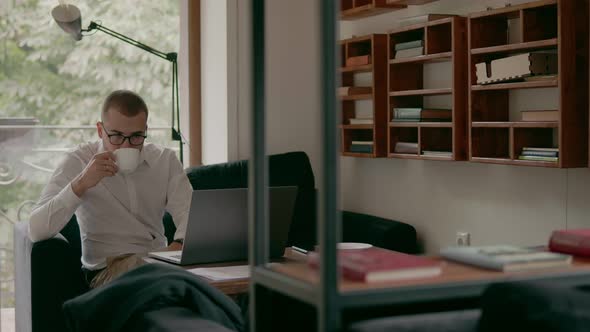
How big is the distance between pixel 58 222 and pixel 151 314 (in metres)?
1.39

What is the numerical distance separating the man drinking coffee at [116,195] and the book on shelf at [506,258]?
1715 mm

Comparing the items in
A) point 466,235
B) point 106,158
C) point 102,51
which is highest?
point 102,51

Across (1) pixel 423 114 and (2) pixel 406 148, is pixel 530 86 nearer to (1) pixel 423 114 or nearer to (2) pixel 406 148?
(1) pixel 423 114

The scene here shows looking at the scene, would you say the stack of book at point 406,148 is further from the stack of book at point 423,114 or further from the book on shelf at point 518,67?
the book on shelf at point 518,67

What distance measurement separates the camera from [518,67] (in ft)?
11.0

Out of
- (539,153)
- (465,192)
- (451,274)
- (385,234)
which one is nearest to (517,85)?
(539,153)

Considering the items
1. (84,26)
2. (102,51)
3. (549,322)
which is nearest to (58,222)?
(549,322)

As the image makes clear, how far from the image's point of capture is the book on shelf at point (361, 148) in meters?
4.41

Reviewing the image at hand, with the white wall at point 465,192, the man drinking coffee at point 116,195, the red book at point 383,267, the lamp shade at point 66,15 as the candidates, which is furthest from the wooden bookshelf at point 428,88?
the red book at point 383,267

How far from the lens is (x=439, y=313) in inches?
60.5

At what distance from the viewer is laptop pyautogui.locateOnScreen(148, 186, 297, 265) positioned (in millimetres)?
2770

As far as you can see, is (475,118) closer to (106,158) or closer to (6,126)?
(106,158)

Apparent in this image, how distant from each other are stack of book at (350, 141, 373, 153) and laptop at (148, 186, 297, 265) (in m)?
1.58

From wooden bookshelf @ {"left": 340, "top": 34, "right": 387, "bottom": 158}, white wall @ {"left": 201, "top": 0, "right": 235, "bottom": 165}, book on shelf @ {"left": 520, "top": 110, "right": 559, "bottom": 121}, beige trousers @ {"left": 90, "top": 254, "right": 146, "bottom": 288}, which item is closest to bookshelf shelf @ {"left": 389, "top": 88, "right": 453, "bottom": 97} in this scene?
wooden bookshelf @ {"left": 340, "top": 34, "right": 387, "bottom": 158}
